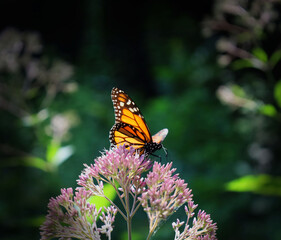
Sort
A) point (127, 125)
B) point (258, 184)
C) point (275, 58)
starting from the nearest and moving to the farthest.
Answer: point (127, 125), point (258, 184), point (275, 58)

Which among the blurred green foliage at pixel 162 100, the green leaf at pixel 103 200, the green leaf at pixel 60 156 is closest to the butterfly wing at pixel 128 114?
the green leaf at pixel 103 200

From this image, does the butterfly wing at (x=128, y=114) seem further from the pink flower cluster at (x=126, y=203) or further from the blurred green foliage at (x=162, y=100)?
the blurred green foliage at (x=162, y=100)

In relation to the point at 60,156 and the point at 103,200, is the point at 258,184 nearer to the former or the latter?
the point at 103,200

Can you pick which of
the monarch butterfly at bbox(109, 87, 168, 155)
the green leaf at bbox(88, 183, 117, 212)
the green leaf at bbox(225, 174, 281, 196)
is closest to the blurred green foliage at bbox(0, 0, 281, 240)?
the green leaf at bbox(225, 174, 281, 196)

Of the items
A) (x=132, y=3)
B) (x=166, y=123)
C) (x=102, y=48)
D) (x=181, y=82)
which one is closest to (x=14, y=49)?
(x=166, y=123)

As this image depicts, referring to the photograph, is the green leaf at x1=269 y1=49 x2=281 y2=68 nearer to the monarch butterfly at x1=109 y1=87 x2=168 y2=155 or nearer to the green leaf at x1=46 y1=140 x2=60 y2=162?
the monarch butterfly at x1=109 y1=87 x2=168 y2=155

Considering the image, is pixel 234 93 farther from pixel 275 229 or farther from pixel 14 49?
pixel 14 49

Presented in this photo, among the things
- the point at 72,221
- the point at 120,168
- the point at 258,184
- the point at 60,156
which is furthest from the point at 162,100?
the point at 72,221
